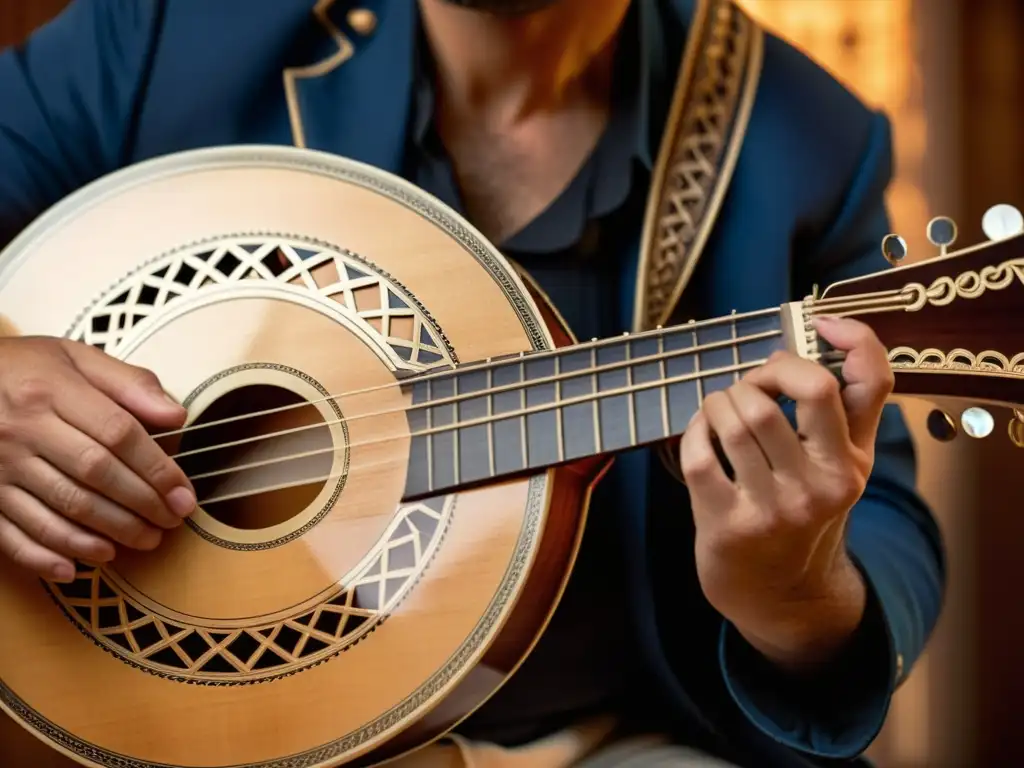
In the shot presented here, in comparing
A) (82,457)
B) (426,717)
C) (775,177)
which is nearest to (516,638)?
(426,717)

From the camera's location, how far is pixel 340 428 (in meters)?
0.77

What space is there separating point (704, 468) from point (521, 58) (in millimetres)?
Answer: 420

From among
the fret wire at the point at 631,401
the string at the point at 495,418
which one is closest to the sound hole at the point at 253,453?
the string at the point at 495,418

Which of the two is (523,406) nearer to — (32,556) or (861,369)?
(861,369)

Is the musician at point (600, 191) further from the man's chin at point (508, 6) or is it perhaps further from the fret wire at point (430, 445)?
the fret wire at point (430, 445)

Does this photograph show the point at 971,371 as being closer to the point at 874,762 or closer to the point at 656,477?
the point at 656,477

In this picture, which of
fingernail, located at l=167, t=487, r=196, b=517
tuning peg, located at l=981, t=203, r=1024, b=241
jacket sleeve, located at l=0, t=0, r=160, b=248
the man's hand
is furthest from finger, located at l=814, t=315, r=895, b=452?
jacket sleeve, located at l=0, t=0, r=160, b=248

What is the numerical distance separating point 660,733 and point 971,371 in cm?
41

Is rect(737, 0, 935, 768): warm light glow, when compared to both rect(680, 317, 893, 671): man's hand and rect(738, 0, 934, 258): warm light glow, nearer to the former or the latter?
rect(738, 0, 934, 258): warm light glow

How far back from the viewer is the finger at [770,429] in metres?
0.63

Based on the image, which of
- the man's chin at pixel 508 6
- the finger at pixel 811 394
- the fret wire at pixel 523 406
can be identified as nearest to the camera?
the finger at pixel 811 394

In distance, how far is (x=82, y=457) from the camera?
0.75m

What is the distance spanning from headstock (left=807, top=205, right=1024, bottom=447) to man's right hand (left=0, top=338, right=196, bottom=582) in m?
0.45

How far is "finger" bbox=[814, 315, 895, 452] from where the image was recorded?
64cm
